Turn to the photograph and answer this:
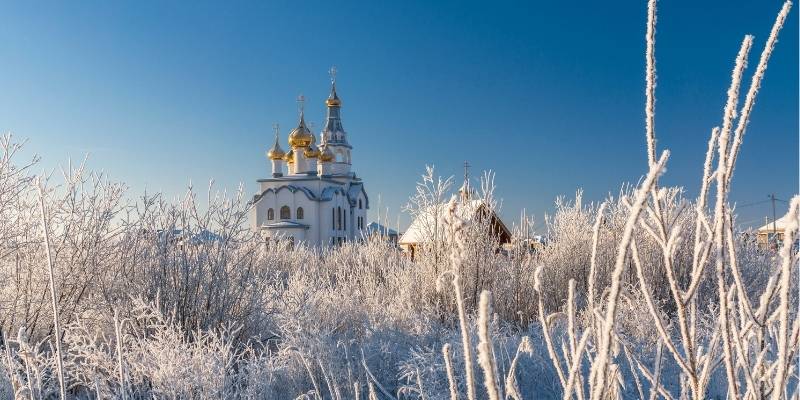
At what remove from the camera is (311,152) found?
38.8 m

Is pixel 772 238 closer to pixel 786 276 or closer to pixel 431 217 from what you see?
pixel 431 217

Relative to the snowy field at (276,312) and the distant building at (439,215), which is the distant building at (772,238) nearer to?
the snowy field at (276,312)

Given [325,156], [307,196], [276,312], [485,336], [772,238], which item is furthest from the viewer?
[325,156]

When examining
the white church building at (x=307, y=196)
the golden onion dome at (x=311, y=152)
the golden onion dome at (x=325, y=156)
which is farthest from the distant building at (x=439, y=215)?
the golden onion dome at (x=325, y=156)

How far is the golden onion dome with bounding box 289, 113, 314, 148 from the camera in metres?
38.8

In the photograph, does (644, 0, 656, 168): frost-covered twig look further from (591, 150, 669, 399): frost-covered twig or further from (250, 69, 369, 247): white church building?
(250, 69, 369, 247): white church building

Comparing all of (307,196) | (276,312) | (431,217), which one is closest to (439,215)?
(431,217)

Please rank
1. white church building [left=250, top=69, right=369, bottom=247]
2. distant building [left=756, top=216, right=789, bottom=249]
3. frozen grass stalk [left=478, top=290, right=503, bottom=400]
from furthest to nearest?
white church building [left=250, top=69, right=369, bottom=247], distant building [left=756, top=216, right=789, bottom=249], frozen grass stalk [left=478, top=290, right=503, bottom=400]

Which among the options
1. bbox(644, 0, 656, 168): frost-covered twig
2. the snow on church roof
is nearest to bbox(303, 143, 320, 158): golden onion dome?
the snow on church roof

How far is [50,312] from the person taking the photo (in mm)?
5105

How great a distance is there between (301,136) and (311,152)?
1.11 m

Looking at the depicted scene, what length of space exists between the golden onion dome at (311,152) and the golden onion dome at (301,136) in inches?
15.6

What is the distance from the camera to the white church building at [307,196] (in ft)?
123

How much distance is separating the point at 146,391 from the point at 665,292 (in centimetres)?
517
